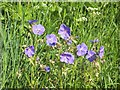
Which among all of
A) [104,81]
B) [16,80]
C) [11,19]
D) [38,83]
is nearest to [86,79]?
[104,81]

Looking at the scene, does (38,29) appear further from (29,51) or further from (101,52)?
(101,52)

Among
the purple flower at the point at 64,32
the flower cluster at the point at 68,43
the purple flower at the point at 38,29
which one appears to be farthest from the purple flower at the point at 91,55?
the purple flower at the point at 38,29

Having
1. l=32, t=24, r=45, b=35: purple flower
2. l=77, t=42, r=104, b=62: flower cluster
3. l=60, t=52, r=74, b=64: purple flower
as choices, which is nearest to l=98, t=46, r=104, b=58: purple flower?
l=77, t=42, r=104, b=62: flower cluster

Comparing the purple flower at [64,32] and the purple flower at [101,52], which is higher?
the purple flower at [64,32]

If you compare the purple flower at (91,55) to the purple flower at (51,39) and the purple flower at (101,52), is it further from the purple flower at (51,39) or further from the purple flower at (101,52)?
the purple flower at (51,39)

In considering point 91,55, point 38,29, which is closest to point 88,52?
point 91,55

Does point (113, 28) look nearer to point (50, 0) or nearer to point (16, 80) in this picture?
point (50, 0)

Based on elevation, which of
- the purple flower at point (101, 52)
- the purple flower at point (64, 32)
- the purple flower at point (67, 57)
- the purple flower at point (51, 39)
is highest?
the purple flower at point (64, 32)
